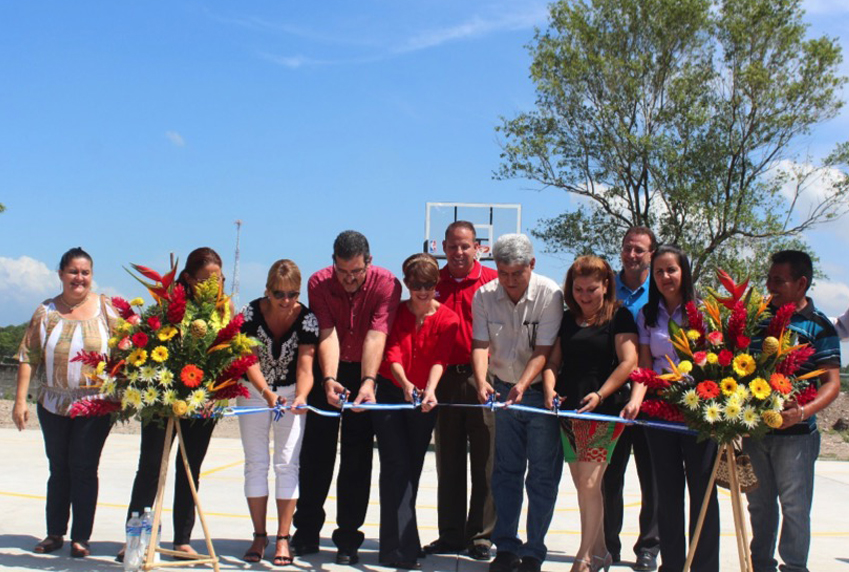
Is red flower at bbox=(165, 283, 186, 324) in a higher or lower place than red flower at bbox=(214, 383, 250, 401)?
higher

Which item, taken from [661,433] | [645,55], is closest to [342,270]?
[661,433]

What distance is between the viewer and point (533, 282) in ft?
19.2

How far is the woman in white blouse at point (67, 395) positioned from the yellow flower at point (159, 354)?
3.64 feet

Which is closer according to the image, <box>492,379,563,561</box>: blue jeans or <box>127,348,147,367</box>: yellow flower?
<box>127,348,147,367</box>: yellow flower

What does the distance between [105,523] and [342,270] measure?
3.13m

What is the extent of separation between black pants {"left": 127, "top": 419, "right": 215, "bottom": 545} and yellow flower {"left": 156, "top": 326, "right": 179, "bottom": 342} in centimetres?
80

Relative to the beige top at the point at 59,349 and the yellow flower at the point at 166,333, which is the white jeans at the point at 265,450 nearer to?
the yellow flower at the point at 166,333

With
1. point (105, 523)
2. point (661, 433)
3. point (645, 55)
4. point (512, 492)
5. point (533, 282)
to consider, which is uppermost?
point (645, 55)

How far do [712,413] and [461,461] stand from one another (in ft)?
7.46

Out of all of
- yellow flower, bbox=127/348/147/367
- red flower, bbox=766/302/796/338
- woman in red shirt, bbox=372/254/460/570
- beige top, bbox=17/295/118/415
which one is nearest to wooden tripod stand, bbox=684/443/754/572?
red flower, bbox=766/302/796/338

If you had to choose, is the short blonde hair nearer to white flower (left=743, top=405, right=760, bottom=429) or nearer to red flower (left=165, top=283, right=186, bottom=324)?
red flower (left=165, top=283, right=186, bottom=324)

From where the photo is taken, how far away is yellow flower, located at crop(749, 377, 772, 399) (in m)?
4.70

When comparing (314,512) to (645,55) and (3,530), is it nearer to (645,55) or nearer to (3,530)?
(3,530)

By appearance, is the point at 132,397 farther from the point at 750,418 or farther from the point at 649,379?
the point at 750,418
